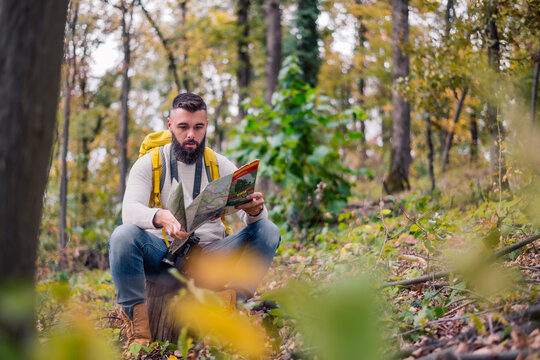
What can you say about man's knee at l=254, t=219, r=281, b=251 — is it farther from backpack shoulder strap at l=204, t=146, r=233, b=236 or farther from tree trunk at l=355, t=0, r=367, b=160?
tree trunk at l=355, t=0, r=367, b=160

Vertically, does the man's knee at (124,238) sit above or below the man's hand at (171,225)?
below

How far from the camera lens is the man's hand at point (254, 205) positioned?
2.81m

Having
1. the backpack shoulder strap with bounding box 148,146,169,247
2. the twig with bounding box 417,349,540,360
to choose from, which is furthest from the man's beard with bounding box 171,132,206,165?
the twig with bounding box 417,349,540,360

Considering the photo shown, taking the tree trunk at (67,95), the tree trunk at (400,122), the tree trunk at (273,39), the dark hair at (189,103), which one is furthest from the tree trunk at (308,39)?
the dark hair at (189,103)

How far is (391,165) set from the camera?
8.35 meters

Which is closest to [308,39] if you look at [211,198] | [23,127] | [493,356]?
[211,198]

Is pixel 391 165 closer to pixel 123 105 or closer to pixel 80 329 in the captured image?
pixel 123 105

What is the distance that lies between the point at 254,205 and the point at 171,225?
60 cm

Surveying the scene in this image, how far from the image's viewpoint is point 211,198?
2398mm

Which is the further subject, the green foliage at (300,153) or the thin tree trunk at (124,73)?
the thin tree trunk at (124,73)

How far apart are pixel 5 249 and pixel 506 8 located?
4266mm

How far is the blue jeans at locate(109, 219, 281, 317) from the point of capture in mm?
2654

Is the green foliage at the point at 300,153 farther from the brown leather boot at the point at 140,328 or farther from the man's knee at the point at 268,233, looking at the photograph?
Answer: the brown leather boot at the point at 140,328

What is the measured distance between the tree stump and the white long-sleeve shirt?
0.37 m
